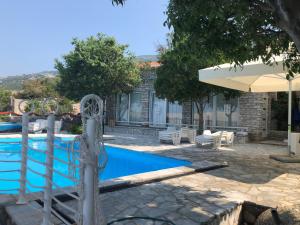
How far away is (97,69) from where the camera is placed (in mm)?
17016

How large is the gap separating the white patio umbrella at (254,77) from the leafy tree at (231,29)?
2291mm

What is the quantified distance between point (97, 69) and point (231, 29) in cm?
1317

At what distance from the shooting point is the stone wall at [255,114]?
14.1m

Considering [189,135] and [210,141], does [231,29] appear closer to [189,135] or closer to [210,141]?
[210,141]

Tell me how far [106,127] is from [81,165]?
17727 millimetres

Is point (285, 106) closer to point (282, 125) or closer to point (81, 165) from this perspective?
point (282, 125)

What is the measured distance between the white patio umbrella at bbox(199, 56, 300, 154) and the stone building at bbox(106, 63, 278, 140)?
130 inches

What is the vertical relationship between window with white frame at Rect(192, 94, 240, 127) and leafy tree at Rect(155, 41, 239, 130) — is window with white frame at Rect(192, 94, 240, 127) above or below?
below

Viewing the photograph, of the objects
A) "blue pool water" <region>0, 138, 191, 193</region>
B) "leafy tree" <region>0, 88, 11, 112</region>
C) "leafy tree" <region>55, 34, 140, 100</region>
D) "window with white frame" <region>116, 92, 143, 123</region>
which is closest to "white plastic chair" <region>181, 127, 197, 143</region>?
"blue pool water" <region>0, 138, 191, 193</region>

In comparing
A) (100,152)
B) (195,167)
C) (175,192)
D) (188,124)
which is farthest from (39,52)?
(100,152)

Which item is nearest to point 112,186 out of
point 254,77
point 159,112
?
point 254,77

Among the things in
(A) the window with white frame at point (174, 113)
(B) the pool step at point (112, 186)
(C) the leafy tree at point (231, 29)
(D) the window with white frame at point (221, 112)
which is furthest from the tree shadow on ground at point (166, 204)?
(A) the window with white frame at point (174, 113)

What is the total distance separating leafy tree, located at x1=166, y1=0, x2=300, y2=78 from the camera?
12.8ft

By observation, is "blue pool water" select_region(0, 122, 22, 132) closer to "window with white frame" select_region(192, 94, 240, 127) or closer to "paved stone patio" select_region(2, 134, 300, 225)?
"window with white frame" select_region(192, 94, 240, 127)
